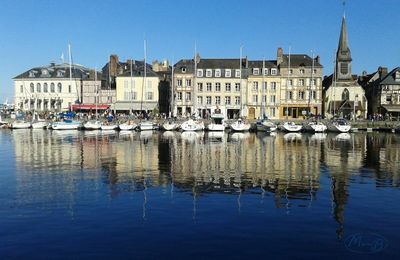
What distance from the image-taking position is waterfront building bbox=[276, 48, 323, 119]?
92.4 meters

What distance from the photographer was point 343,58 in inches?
3703

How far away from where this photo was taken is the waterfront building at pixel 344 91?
305 ft

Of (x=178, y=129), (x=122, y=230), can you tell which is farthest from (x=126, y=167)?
(x=178, y=129)

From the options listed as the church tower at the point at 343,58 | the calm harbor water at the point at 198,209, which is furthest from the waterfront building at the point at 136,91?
the calm harbor water at the point at 198,209

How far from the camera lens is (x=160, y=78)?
99.5 meters

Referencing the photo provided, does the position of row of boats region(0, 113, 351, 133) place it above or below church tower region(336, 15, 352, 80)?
below

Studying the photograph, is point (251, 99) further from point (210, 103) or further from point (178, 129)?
point (178, 129)

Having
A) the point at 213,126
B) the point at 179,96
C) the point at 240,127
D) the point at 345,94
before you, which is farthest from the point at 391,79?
the point at 179,96

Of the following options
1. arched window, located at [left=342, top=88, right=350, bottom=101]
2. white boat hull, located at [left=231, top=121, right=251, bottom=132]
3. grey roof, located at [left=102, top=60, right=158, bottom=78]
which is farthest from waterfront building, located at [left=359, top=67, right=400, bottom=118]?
grey roof, located at [left=102, top=60, right=158, bottom=78]

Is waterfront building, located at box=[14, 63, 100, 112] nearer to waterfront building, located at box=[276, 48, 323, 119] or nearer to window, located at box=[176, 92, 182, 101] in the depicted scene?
window, located at box=[176, 92, 182, 101]

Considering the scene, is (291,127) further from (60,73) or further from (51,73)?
(51,73)

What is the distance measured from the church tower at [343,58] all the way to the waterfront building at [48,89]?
52212 mm

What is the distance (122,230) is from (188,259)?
11.7 ft

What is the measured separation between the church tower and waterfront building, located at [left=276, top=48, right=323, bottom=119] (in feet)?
15.3
